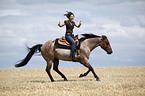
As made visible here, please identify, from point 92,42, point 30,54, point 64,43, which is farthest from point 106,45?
point 30,54

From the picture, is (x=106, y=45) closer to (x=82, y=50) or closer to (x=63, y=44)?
(x=82, y=50)

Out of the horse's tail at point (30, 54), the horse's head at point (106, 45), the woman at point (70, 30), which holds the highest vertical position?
the woman at point (70, 30)

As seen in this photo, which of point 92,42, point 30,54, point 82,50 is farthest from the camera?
point 30,54

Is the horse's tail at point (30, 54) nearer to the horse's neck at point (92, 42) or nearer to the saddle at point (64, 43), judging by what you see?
the saddle at point (64, 43)

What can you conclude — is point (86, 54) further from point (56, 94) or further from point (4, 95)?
point (4, 95)

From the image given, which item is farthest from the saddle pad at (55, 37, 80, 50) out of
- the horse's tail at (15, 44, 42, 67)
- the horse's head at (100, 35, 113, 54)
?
the horse's tail at (15, 44, 42, 67)

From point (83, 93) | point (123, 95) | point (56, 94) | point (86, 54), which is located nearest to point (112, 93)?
point (123, 95)

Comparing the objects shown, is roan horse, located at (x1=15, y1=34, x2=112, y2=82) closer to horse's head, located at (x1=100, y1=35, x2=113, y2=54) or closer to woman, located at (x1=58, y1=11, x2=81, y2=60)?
horse's head, located at (x1=100, y1=35, x2=113, y2=54)

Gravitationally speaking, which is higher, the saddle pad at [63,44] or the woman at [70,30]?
the woman at [70,30]

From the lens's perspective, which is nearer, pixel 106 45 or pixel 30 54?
pixel 106 45

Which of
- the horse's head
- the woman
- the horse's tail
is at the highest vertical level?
the woman

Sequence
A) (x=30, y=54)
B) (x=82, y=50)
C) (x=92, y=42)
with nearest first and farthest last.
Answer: (x=82, y=50), (x=92, y=42), (x=30, y=54)

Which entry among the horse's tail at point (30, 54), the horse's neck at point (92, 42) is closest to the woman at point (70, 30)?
the horse's neck at point (92, 42)

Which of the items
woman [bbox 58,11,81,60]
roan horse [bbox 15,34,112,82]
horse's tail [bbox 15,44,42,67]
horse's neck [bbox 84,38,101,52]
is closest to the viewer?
woman [bbox 58,11,81,60]
